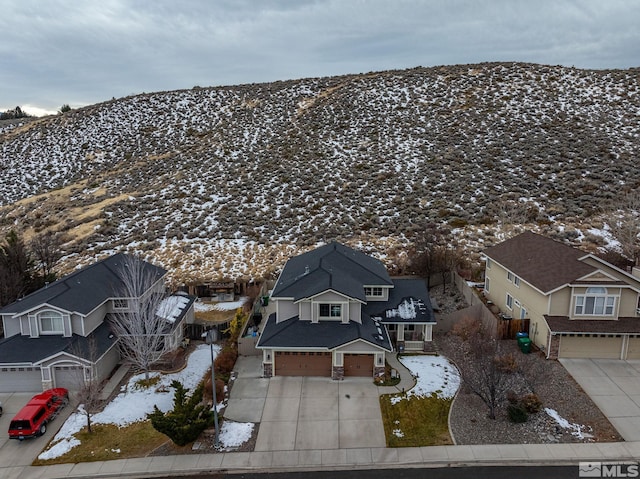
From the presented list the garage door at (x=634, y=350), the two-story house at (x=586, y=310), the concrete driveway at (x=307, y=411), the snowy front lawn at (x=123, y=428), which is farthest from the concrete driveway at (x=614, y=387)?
the snowy front lawn at (x=123, y=428)

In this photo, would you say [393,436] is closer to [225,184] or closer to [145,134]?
[225,184]

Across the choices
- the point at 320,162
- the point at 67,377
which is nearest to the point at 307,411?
the point at 67,377

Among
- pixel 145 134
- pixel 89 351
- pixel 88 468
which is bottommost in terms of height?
pixel 88 468

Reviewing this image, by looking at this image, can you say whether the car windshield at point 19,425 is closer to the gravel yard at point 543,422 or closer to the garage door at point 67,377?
the garage door at point 67,377

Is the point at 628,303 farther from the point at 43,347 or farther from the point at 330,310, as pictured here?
the point at 43,347

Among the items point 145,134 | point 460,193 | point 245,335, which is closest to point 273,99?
point 145,134

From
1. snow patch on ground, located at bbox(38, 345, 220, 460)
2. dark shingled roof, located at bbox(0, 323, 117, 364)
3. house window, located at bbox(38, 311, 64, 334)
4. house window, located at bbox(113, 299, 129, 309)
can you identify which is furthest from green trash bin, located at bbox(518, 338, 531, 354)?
house window, located at bbox(38, 311, 64, 334)
